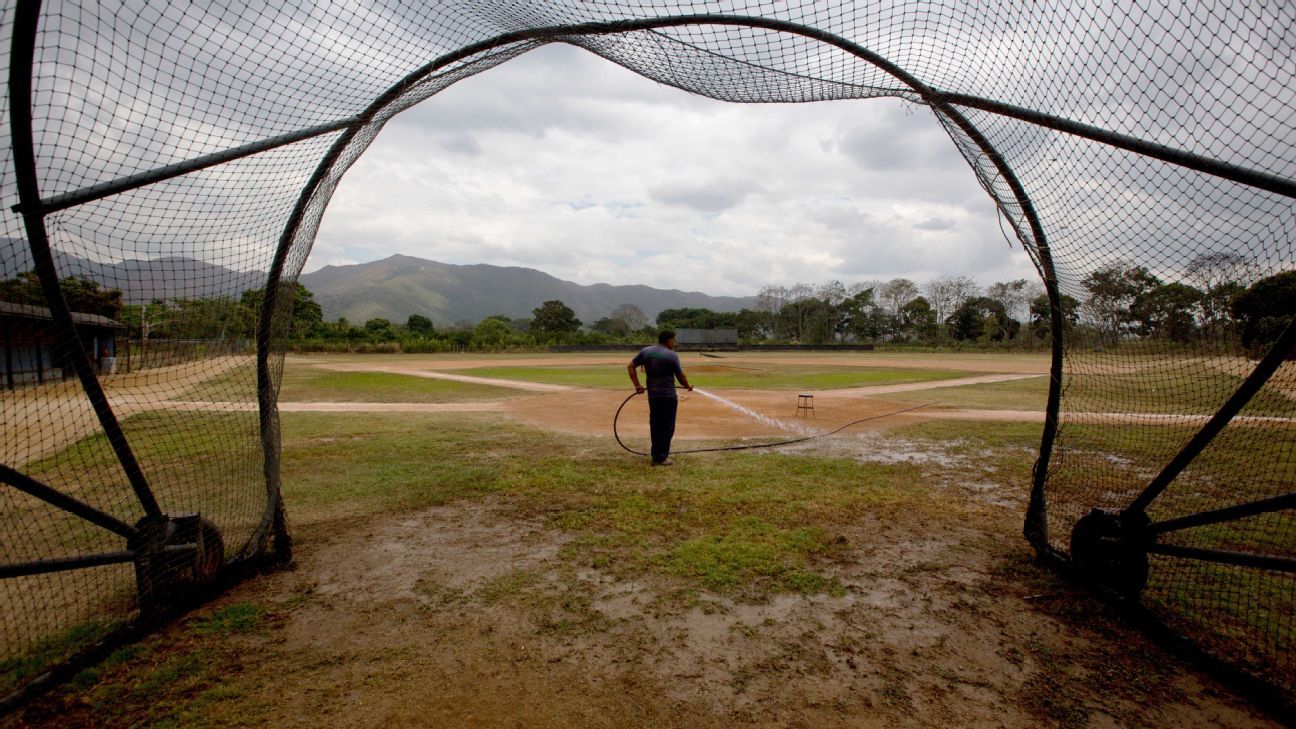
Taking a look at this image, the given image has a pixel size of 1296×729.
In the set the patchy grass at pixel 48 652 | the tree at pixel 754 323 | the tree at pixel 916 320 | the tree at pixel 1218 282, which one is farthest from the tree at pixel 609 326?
the patchy grass at pixel 48 652

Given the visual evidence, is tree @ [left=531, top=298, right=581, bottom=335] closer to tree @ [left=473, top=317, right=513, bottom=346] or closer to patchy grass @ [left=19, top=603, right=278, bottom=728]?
tree @ [left=473, top=317, right=513, bottom=346]

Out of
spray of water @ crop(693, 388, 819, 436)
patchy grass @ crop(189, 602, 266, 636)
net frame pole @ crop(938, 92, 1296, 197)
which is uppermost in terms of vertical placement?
net frame pole @ crop(938, 92, 1296, 197)

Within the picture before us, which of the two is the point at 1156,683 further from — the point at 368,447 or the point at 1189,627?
the point at 368,447

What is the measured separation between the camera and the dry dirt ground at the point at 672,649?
2752 millimetres

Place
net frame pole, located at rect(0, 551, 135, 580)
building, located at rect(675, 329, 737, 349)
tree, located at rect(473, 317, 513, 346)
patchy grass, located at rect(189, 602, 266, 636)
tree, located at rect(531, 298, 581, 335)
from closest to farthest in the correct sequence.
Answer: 1. net frame pole, located at rect(0, 551, 135, 580)
2. patchy grass, located at rect(189, 602, 266, 636)
3. tree, located at rect(473, 317, 513, 346)
4. building, located at rect(675, 329, 737, 349)
5. tree, located at rect(531, 298, 581, 335)

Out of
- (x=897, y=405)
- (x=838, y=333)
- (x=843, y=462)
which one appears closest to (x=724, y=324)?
(x=838, y=333)

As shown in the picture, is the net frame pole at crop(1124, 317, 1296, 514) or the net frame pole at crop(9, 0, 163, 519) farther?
the net frame pole at crop(1124, 317, 1296, 514)

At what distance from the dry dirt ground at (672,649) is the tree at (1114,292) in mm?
2340

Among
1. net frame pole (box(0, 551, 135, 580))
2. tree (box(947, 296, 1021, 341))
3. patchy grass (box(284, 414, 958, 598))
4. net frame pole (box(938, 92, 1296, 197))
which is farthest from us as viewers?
tree (box(947, 296, 1021, 341))

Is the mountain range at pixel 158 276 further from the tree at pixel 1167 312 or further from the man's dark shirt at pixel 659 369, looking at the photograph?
the tree at pixel 1167 312

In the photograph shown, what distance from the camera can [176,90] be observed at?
11.9ft

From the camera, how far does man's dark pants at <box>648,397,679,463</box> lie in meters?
8.06

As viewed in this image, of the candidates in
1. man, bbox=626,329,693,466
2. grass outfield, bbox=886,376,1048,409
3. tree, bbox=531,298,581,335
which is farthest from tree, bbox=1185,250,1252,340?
tree, bbox=531,298,581,335

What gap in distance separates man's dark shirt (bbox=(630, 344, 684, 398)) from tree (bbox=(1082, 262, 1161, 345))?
469cm
